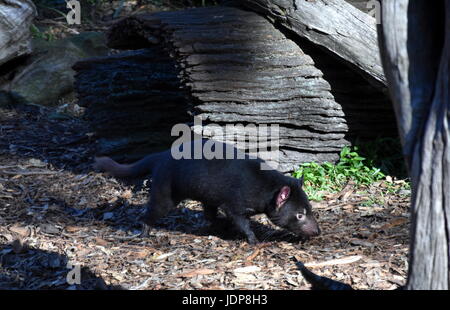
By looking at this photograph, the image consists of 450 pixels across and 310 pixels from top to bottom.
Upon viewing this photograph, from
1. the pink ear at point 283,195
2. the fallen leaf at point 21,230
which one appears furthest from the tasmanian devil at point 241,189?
the fallen leaf at point 21,230

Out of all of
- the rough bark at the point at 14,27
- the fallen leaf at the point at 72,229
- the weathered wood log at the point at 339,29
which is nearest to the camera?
the fallen leaf at the point at 72,229

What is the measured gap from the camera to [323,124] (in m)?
5.45

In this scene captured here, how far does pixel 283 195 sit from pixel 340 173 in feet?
4.26

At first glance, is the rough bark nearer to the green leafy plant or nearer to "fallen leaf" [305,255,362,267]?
the green leafy plant

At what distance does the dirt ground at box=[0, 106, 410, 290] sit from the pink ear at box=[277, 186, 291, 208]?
0.31m

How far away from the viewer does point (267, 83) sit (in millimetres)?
5246

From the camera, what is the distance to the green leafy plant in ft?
17.8

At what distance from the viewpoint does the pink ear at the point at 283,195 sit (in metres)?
4.37

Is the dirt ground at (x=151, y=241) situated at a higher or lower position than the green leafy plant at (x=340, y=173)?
lower

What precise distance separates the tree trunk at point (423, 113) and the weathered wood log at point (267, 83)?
2.78m

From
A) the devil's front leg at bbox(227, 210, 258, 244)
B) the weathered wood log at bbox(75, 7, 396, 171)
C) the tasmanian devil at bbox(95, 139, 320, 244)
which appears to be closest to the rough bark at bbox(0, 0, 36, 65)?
the weathered wood log at bbox(75, 7, 396, 171)

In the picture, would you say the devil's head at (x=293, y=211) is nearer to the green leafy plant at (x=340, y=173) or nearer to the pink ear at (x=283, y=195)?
the pink ear at (x=283, y=195)
